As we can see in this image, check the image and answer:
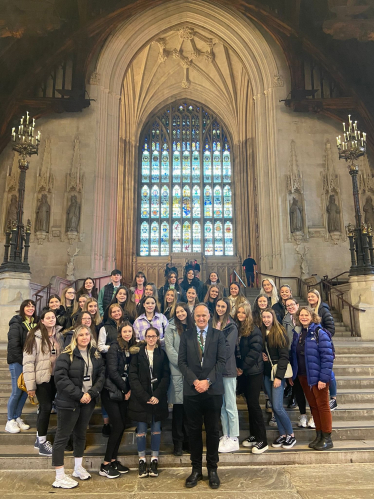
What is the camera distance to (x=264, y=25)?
1422 centimetres

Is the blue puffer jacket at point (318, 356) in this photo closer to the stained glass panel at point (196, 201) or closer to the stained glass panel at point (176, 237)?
the stained glass panel at point (176, 237)

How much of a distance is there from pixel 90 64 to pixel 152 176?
8410 millimetres

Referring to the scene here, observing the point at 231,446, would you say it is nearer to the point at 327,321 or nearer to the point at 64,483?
the point at 64,483

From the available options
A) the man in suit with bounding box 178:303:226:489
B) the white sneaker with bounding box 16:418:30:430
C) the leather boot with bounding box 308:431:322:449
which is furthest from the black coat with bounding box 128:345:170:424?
the leather boot with bounding box 308:431:322:449

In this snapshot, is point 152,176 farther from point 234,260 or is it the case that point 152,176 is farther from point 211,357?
point 211,357

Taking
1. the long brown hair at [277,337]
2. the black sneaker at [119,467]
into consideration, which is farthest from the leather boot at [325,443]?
the black sneaker at [119,467]

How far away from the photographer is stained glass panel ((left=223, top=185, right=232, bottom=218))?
71.0ft

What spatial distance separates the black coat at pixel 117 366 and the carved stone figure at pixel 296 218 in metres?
10.5

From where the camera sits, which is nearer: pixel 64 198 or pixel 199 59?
pixel 64 198

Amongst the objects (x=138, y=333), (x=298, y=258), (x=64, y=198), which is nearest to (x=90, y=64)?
(x=64, y=198)

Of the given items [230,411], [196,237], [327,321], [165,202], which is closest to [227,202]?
[196,237]

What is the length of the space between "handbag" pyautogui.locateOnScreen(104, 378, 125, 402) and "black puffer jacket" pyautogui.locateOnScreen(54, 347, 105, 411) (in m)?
0.08

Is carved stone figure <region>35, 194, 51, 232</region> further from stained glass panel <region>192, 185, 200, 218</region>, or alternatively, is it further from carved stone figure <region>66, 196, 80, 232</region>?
stained glass panel <region>192, 185, 200, 218</region>

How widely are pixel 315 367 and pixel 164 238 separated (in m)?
17.5
